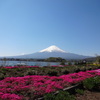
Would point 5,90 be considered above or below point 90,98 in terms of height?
above

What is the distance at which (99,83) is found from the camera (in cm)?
784

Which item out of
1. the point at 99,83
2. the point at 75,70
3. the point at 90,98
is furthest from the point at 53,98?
the point at 75,70

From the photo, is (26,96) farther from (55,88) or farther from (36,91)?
(55,88)

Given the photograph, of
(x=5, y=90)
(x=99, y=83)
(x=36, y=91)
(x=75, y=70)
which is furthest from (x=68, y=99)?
(x=75, y=70)

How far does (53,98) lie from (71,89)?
6.85 feet

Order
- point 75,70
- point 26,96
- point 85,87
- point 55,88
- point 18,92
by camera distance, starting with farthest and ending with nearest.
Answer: point 75,70, point 85,87, point 55,88, point 18,92, point 26,96

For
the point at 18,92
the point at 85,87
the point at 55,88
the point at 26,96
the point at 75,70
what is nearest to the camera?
the point at 26,96

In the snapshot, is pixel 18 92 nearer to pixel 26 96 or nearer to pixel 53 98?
pixel 26 96

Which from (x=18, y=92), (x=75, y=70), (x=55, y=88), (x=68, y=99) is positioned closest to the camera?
(x=68, y=99)

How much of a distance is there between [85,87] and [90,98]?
1644 millimetres

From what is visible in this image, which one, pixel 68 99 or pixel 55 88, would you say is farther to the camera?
pixel 55 88

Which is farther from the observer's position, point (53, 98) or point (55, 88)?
point (55, 88)

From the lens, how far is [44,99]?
15.9 feet

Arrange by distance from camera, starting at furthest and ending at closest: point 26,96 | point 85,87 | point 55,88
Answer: point 85,87
point 55,88
point 26,96
